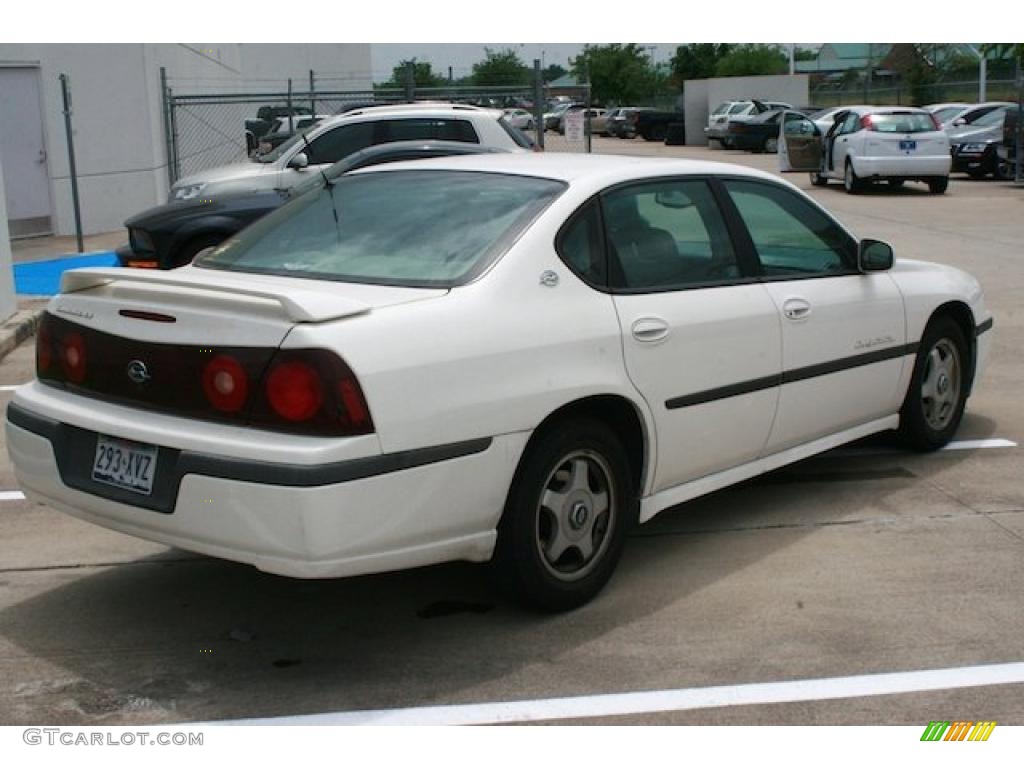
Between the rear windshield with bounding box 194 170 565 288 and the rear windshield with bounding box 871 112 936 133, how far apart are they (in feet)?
64.4

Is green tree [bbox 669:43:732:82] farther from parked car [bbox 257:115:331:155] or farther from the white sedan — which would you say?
the white sedan

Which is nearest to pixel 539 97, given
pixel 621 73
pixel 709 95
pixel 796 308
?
pixel 796 308

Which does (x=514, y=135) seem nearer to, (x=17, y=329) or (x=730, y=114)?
(x=17, y=329)

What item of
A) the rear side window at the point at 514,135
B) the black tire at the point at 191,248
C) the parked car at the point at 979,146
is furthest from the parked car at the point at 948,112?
the black tire at the point at 191,248

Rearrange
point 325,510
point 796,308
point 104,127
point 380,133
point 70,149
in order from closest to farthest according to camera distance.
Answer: point 325,510, point 796,308, point 380,133, point 70,149, point 104,127

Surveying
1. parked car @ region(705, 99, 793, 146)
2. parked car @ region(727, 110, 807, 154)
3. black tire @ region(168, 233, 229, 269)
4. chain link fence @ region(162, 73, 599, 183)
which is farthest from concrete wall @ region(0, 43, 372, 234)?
parked car @ region(705, 99, 793, 146)

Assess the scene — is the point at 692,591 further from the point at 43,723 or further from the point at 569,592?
the point at 43,723

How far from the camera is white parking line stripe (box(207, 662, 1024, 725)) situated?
3824 millimetres

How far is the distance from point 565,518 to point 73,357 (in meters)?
1.78

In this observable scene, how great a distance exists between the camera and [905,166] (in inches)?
917

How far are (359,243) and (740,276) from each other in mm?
1579

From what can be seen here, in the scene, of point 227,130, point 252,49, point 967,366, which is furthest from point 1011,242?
point 252,49

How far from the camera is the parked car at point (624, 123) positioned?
2078 inches

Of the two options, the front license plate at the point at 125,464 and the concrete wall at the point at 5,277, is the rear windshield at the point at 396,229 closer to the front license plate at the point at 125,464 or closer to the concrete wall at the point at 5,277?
the front license plate at the point at 125,464
